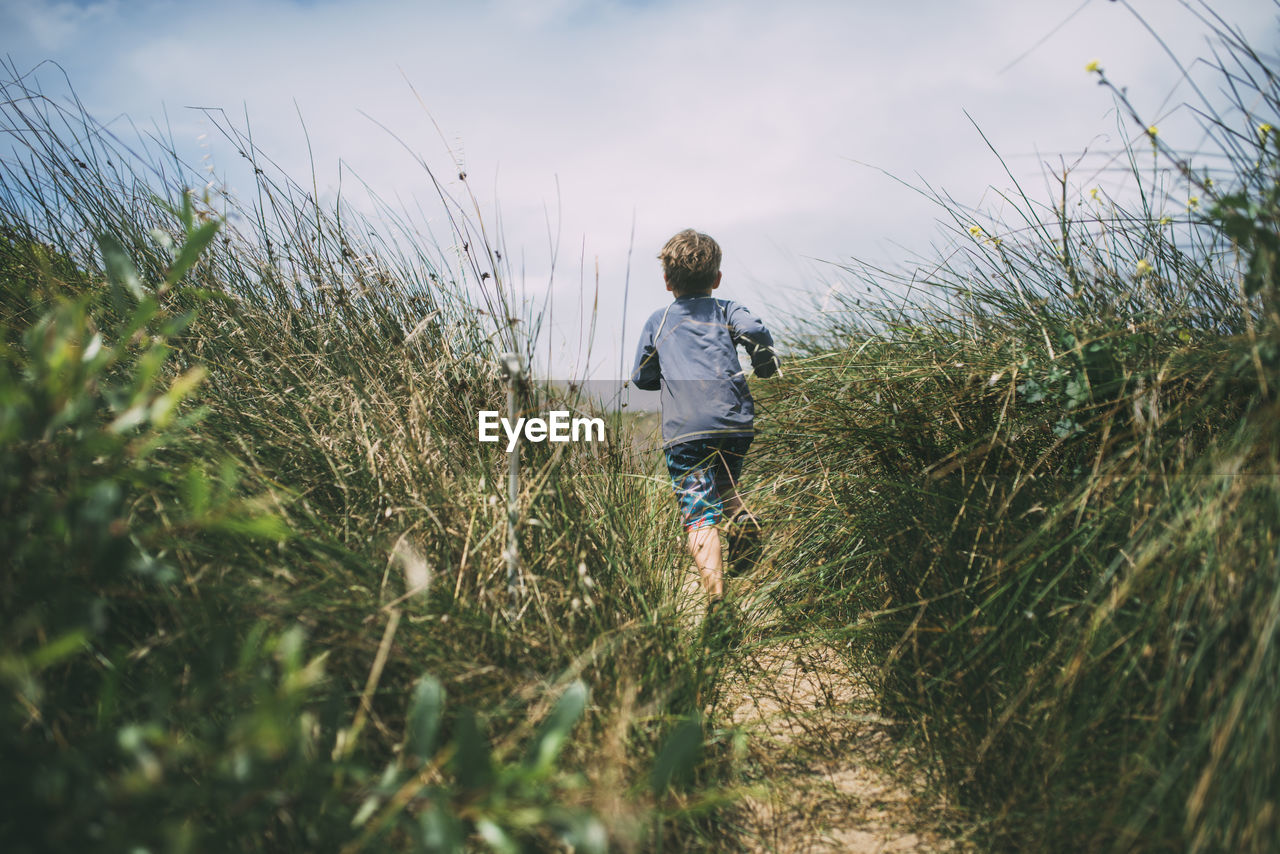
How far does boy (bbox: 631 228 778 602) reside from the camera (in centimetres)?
245

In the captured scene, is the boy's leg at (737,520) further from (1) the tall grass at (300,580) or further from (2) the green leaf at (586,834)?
(2) the green leaf at (586,834)

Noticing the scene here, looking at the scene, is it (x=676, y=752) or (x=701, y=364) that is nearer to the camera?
(x=676, y=752)

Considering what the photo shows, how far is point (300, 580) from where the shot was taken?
1.37 meters

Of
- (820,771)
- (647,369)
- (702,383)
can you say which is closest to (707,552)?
(702,383)

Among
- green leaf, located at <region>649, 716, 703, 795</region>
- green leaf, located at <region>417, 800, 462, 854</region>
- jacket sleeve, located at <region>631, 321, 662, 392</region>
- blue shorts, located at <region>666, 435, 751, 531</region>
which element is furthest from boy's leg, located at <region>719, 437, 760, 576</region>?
green leaf, located at <region>417, 800, 462, 854</region>

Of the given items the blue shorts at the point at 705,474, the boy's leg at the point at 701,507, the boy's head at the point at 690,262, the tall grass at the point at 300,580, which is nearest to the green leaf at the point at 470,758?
the tall grass at the point at 300,580

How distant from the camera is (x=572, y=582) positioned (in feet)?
5.12

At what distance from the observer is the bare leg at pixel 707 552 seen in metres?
2.21

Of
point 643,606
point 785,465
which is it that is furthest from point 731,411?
point 643,606

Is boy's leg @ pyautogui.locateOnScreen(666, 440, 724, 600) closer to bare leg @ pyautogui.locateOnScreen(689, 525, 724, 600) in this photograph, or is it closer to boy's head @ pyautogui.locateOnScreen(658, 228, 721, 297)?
bare leg @ pyautogui.locateOnScreen(689, 525, 724, 600)

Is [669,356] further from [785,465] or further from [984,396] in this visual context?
[984,396]

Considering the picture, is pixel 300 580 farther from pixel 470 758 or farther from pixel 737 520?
pixel 737 520

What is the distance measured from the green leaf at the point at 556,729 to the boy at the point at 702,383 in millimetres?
1352

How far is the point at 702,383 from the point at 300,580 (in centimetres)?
170
